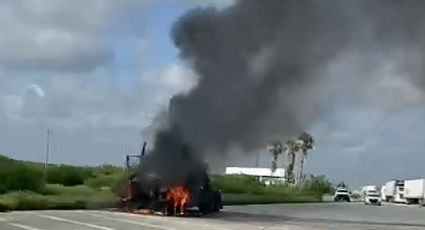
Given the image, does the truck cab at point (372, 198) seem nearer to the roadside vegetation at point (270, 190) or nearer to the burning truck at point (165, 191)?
the roadside vegetation at point (270, 190)

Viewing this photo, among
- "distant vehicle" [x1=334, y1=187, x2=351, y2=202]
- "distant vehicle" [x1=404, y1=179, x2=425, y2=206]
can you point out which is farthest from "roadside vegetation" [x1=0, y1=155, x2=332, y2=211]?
"distant vehicle" [x1=404, y1=179, x2=425, y2=206]

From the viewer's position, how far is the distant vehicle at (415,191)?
98.7m

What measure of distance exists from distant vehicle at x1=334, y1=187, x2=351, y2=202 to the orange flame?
228 ft

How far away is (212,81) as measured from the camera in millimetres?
39438

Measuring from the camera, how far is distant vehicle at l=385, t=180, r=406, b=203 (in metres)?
112

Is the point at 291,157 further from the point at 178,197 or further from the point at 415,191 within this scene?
the point at 178,197

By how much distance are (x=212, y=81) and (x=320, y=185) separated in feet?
298

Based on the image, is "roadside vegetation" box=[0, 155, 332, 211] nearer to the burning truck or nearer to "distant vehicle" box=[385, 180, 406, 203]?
the burning truck

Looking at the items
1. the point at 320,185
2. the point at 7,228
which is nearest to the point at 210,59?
the point at 7,228

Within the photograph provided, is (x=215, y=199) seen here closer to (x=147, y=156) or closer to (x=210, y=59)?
(x=147, y=156)

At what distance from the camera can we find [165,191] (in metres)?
41.7

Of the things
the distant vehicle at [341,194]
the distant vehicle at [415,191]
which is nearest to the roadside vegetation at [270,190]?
the distant vehicle at [341,194]

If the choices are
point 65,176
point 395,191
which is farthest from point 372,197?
point 65,176

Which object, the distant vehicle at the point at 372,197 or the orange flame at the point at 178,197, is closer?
the orange flame at the point at 178,197
